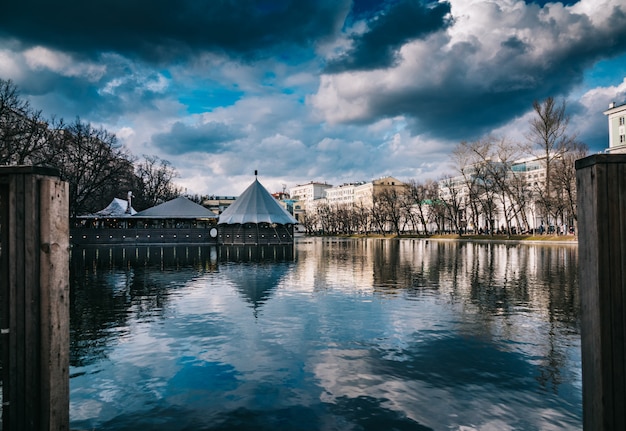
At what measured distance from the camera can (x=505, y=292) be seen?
45.3ft

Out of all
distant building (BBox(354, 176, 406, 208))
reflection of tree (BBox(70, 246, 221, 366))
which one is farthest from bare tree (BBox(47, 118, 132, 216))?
distant building (BBox(354, 176, 406, 208))

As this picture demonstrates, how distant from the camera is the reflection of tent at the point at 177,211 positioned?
57.8 metres

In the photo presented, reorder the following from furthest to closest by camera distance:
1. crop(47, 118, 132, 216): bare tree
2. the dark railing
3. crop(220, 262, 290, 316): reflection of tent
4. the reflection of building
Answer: the reflection of building, the dark railing, crop(47, 118, 132, 216): bare tree, crop(220, 262, 290, 316): reflection of tent

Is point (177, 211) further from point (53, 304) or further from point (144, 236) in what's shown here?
point (53, 304)

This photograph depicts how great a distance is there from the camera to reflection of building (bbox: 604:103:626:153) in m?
76.6

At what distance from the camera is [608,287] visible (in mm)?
3348

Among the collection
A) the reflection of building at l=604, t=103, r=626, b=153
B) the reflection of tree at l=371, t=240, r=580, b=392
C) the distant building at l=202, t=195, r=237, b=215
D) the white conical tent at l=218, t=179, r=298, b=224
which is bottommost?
the reflection of tree at l=371, t=240, r=580, b=392

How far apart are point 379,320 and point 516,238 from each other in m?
52.7

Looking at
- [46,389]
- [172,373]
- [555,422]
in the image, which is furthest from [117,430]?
[555,422]

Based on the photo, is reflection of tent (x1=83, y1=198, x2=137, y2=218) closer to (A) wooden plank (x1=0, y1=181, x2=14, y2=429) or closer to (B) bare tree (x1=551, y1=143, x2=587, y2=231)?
(B) bare tree (x1=551, y1=143, x2=587, y2=231)

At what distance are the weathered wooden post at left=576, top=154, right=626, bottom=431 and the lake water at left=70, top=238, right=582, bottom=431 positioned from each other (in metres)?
1.59

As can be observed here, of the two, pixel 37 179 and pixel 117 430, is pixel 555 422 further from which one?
pixel 37 179

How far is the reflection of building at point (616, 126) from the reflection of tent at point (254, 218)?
59438 mm

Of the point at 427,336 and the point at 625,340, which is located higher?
the point at 625,340
